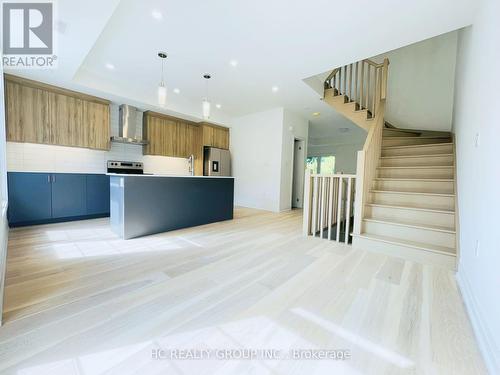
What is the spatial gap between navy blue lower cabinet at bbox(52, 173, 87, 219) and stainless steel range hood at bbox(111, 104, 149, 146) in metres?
1.20

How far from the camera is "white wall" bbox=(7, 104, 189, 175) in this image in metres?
3.71

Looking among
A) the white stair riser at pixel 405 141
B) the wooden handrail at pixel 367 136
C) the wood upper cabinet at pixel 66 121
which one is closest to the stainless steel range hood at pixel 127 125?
the wood upper cabinet at pixel 66 121

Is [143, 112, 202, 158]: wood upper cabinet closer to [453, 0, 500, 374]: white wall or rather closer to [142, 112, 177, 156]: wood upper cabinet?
[142, 112, 177, 156]: wood upper cabinet

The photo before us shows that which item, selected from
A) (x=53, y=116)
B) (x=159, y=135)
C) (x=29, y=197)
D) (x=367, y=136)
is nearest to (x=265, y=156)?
(x=159, y=135)

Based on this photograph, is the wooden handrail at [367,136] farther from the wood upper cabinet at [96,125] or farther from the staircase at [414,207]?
the wood upper cabinet at [96,125]

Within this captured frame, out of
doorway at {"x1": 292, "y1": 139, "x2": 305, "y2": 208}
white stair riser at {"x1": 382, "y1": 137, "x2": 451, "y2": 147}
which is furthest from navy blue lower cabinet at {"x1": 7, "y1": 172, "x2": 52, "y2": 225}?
white stair riser at {"x1": 382, "y1": 137, "x2": 451, "y2": 147}

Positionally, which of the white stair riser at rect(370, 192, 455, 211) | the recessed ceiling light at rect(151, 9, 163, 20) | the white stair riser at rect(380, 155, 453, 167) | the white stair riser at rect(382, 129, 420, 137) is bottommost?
the white stair riser at rect(370, 192, 455, 211)

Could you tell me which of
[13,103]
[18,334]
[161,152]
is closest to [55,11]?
[13,103]

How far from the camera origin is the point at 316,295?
1683mm

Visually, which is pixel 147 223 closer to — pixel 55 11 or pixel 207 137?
pixel 55 11

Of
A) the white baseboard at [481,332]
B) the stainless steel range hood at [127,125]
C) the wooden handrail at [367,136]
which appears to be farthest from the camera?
the stainless steel range hood at [127,125]

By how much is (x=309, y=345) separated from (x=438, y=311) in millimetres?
1073

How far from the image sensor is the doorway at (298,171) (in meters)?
6.34

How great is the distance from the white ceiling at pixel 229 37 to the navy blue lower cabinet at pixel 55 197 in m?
1.66
